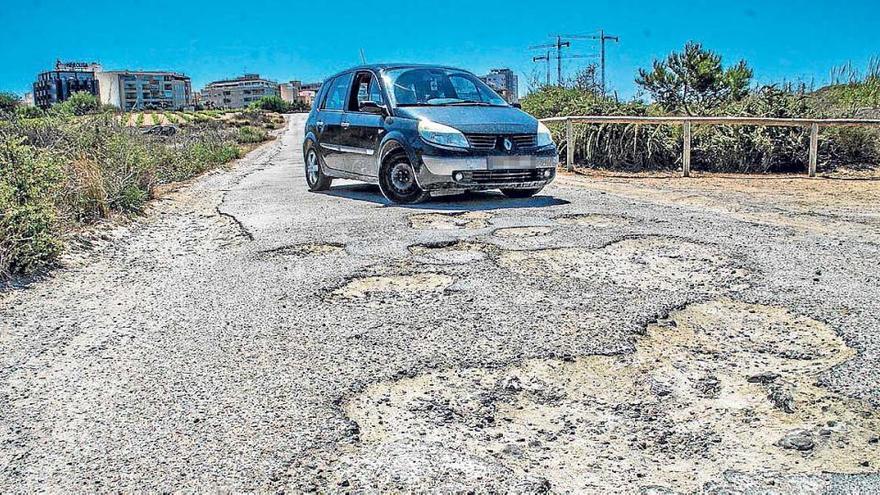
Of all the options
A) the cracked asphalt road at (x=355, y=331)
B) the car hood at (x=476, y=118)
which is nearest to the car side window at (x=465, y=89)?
the car hood at (x=476, y=118)

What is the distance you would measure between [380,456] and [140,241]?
16.6 ft

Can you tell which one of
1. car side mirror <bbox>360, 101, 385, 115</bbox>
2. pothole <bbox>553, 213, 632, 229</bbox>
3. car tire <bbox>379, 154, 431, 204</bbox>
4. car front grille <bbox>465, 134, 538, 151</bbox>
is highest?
car side mirror <bbox>360, 101, 385, 115</bbox>

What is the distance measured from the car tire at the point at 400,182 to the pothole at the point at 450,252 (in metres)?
2.38

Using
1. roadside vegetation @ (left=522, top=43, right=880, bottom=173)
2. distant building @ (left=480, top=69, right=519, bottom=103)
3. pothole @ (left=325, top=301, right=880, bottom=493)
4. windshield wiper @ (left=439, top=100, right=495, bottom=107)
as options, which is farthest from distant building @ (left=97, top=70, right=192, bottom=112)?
pothole @ (left=325, top=301, right=880, bottom=493)

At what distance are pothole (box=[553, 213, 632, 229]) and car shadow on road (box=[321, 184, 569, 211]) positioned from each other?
833mm

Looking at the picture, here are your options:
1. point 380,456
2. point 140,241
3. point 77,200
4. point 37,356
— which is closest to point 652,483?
point 380,456

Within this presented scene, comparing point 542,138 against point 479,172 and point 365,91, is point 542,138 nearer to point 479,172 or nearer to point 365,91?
point 479,172

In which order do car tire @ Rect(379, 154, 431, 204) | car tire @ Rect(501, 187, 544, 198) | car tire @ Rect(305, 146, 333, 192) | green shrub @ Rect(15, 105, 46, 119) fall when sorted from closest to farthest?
car tire @ Rect(379, 154, 431, 204) → car tire @ Rect(501, 187, 544, 198) → green shrub @ Rect(15, 105, 46, 119) → car tire @ Rect(305, 146, 333, 192)

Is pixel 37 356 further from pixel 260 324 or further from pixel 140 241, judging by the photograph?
pixel 140 241

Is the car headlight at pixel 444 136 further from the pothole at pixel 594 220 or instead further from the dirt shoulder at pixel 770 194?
the dirt shoulder at pixel 770 194

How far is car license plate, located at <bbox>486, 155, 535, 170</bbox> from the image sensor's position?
788 cm

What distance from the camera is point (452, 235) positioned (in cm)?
610

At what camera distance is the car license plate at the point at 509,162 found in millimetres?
7883

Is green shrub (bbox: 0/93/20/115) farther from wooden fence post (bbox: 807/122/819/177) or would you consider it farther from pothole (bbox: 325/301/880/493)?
wooden fence post (bbox: 807/122/819/177)
